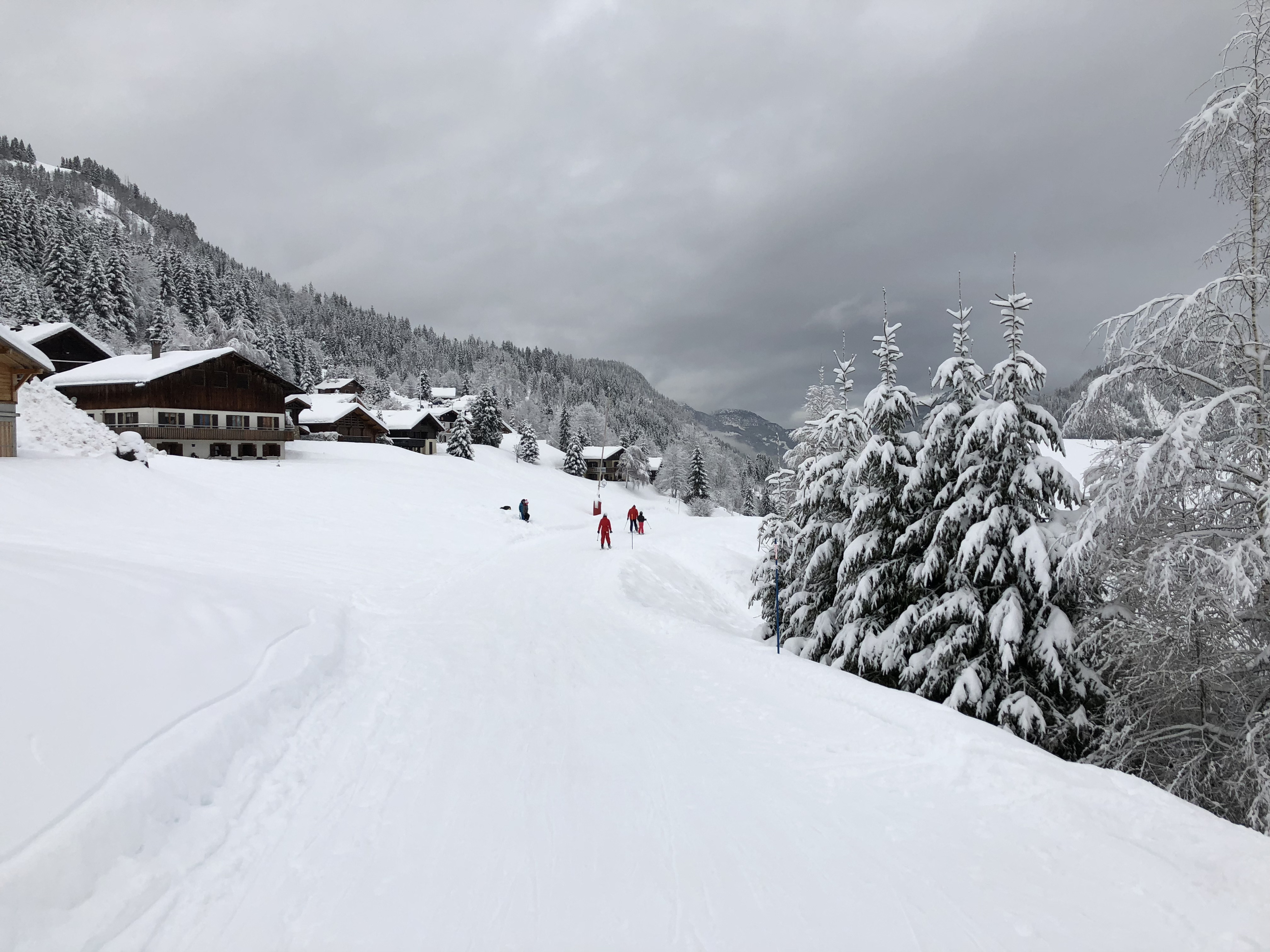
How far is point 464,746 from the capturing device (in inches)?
249

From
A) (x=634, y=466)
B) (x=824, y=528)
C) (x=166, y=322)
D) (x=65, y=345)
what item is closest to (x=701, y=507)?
(x=634, y=466)

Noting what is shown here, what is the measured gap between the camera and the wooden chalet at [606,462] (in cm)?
9569

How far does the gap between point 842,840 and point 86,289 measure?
334ft

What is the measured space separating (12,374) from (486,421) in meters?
64.6

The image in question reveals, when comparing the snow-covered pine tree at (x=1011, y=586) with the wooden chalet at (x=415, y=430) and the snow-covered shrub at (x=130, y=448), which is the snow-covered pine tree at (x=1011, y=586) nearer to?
the snow-covered shrub at (x=130, y=448)

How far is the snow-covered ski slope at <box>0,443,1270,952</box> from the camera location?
12.6 feet

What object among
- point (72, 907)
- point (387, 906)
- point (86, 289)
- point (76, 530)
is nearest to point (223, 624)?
point (72, 907)

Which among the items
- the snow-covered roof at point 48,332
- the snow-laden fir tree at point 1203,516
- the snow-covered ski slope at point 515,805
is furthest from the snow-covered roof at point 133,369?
the snow-laden fir tree at point 1203,516

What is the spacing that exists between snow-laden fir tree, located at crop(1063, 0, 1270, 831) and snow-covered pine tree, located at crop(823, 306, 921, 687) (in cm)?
332

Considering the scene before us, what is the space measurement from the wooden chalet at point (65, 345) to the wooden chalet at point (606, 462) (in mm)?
58011

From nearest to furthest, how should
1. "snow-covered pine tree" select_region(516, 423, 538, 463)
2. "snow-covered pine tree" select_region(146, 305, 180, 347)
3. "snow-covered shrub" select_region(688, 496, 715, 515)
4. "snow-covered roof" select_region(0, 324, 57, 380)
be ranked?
"snow-covered roof" select_region(0, 324, 57, 380)
"snow-covered pine tree" select_region(146, 305, 180, 347)
"snow-covered shrub" select_region(688, 496, 715, 515)
"snow-covered pine tree" select_region(516, 423, 538, 463)

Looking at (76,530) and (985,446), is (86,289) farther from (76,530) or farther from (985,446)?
(985,446)

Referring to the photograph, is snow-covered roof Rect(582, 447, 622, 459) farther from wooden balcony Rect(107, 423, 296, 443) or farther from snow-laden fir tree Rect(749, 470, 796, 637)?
snow-laden fir tree Rect(749, 470, 796, 637)

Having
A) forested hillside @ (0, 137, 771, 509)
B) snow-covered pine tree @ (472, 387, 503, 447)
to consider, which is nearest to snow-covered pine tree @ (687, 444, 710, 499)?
forested hillside @ (0, 137, 771, 509)
